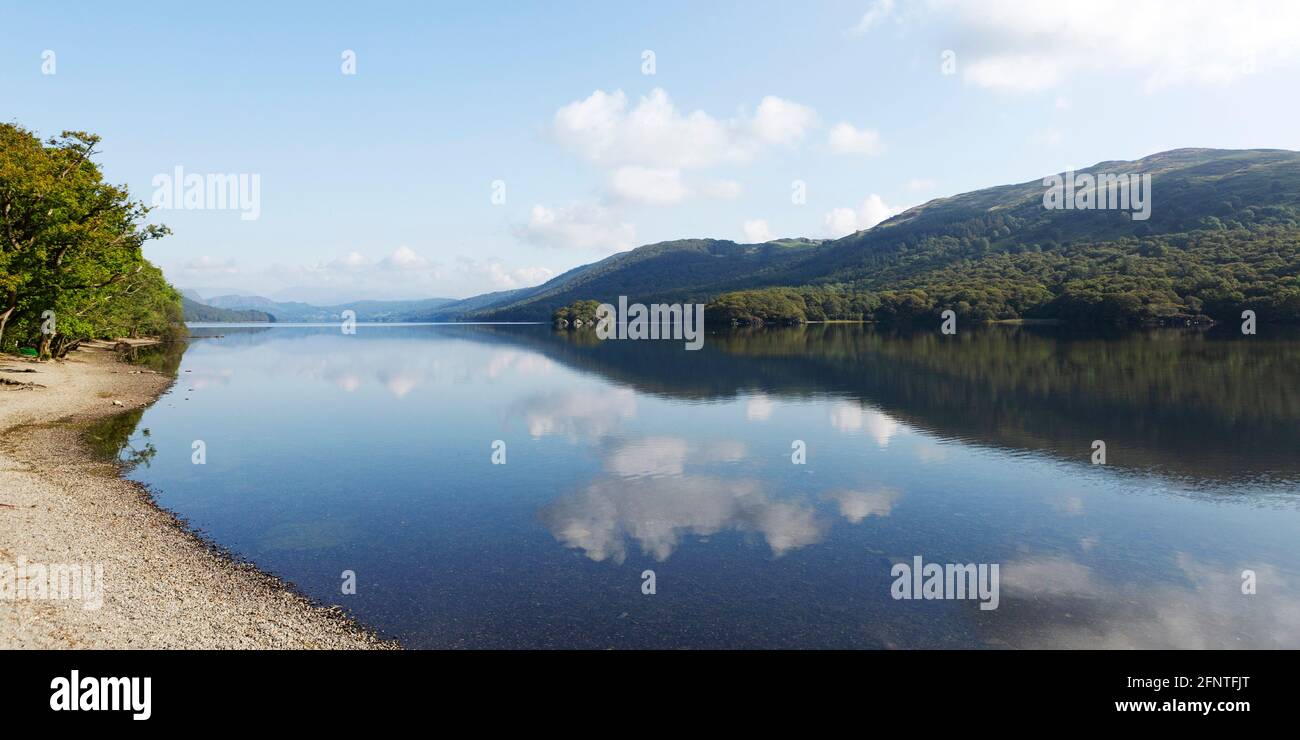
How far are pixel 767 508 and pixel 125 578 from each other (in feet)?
81.0

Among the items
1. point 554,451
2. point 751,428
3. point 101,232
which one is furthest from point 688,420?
point 101,232

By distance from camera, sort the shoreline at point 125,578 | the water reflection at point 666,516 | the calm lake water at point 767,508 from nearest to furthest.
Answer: the shoreline at point 125,578, the calm lake water at point 767,508, the water reflection at point 666,516

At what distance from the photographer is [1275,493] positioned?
31.7m

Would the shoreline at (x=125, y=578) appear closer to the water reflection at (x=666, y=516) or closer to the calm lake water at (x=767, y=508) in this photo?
the calm lake water at (x=767, y=508)

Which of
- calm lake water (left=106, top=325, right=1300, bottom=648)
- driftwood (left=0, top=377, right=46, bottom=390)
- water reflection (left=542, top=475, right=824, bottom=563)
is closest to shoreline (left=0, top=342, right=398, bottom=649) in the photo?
calm lake water (left=106, top=325, right=1300, bottom=648)

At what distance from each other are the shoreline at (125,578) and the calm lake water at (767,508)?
1419 mm

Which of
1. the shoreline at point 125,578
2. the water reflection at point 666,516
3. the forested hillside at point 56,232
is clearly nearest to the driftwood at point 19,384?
the forested hillside at point 56,232

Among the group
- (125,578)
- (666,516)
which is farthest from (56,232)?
(666,516)

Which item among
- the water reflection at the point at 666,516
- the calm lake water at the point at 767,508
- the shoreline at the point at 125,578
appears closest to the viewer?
the shoreline at the point at 125,578

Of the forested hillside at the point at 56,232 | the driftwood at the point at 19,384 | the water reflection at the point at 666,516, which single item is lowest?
the water reflection at the point at 666,516

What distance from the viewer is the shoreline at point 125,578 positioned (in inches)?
628

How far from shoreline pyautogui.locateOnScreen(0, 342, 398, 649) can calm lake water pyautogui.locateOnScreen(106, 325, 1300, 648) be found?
1419mm

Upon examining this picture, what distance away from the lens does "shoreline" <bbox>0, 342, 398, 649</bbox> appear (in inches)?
628
